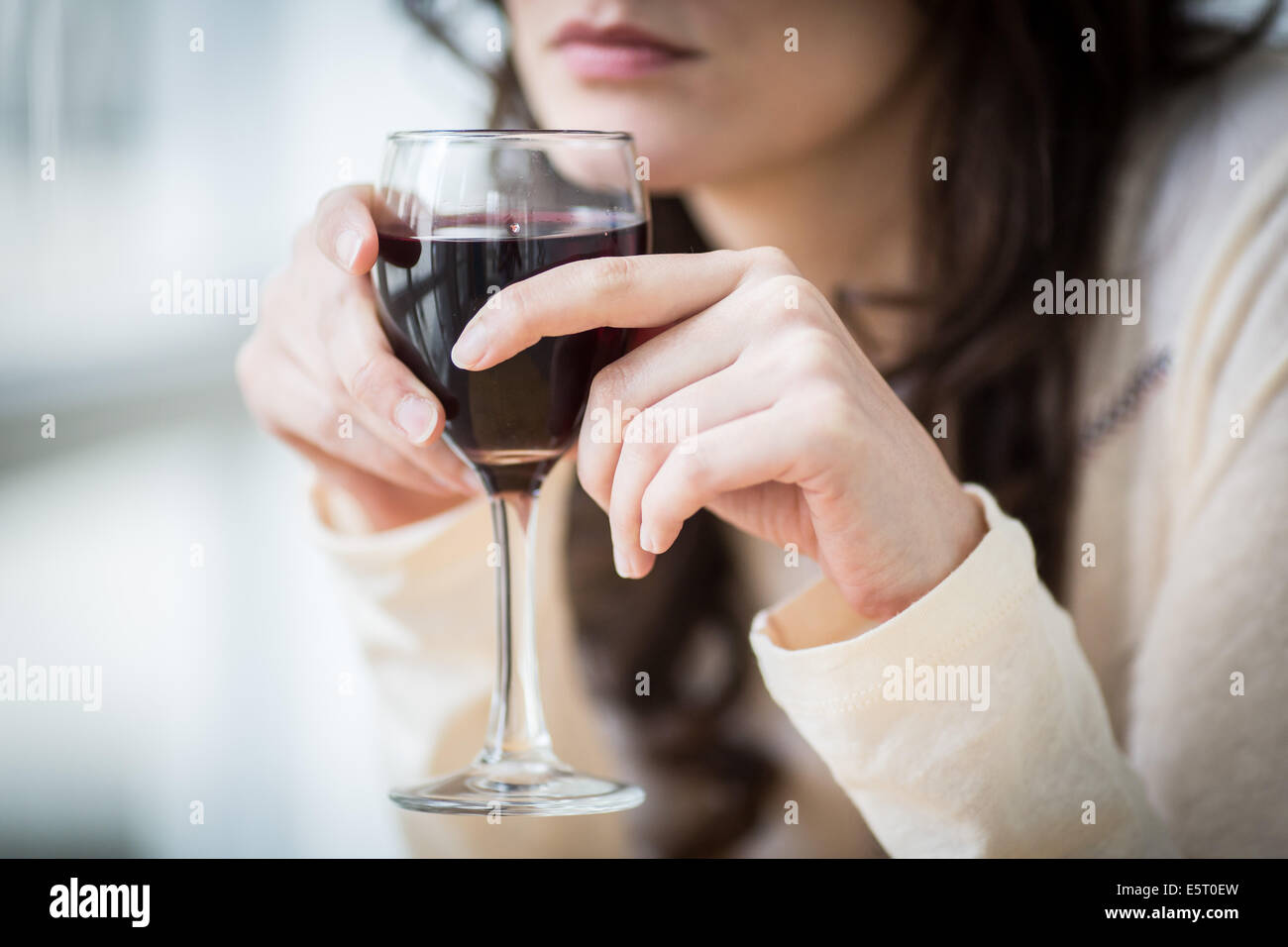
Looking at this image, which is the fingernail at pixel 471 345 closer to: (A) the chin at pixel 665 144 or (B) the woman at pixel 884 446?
(B) the woman at pixel 884 446

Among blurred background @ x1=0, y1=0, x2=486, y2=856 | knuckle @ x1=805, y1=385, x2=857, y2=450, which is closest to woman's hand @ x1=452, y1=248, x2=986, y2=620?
knuckle @ x1=805, y1=385, x2=857, y2=450

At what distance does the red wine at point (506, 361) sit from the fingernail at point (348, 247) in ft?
A: 0.05

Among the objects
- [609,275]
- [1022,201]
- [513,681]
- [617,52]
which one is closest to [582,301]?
[609,275]

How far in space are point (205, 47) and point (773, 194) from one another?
2.66ft

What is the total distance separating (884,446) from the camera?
0.61 meters

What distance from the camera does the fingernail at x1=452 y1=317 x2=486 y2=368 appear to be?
0.57 metres

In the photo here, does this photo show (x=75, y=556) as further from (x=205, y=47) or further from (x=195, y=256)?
(x=205, y=47)

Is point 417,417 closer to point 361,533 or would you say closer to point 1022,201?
point 361,533

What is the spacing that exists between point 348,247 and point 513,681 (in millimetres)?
266

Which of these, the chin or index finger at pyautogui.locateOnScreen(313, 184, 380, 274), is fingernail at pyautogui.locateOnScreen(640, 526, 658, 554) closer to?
index finger at pyautogui.locateOnScreen(313, 184, 380, 274)

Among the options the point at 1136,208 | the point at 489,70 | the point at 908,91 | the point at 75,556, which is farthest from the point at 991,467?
the point at 75,556

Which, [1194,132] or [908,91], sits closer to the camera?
[1194,132]

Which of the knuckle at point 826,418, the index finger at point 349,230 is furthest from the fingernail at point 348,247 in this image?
the knuckle at point 826,418

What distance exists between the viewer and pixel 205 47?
1.48 m
